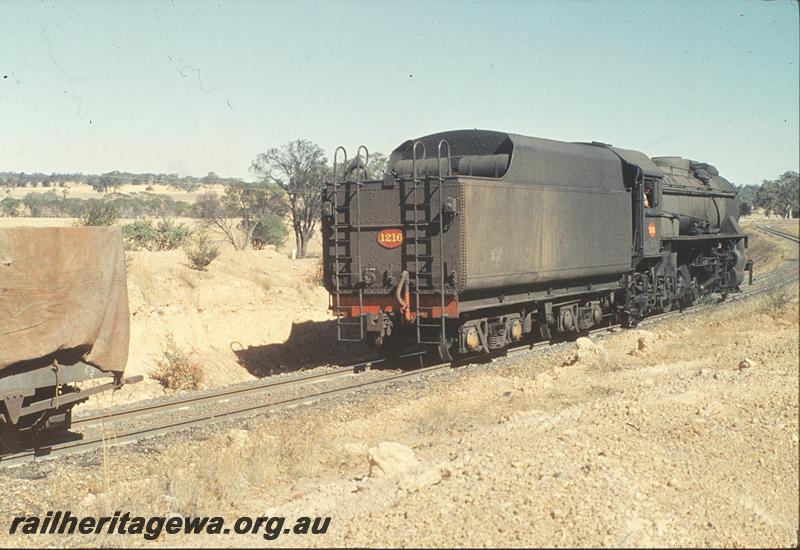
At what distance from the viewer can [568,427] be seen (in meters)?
8.63

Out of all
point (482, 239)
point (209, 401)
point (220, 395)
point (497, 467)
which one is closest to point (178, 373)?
point (220, 395)

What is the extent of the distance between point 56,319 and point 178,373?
20.8 ft

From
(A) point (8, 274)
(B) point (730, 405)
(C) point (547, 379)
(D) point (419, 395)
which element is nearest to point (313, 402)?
(D) point (419, 395)

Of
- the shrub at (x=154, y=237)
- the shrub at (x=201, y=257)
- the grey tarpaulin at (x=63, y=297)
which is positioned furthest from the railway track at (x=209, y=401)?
the shrub at (x=154, y=237)

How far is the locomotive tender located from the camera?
13062 mm

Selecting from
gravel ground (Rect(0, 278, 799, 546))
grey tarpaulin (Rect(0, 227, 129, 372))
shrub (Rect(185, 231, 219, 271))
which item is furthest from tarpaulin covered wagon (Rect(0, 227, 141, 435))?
shrub (Rect(185, 231, 219, 271))

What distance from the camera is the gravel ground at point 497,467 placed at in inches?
233

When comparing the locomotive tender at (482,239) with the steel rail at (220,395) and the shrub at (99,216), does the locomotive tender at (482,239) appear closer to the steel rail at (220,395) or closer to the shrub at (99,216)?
the steel rail at (220,395)

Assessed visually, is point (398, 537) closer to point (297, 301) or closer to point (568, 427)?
point (568, 427)

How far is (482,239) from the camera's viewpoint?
13.2 meters

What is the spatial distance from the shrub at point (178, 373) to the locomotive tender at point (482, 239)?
9.91 ft

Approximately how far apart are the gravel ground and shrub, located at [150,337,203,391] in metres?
4.71

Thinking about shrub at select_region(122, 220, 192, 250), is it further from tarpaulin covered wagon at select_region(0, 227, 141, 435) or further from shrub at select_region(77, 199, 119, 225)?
tarpaulin covered wagon at select_region(0, 227, 141, 435)

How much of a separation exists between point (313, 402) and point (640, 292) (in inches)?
399
